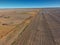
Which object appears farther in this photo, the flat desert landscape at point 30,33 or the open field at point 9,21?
the open field at point 9,21

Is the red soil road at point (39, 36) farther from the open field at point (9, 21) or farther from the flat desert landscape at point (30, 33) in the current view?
the open field at point (9, 21)

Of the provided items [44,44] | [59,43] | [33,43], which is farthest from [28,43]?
[59,43]

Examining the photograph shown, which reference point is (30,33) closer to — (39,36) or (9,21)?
(39,36)

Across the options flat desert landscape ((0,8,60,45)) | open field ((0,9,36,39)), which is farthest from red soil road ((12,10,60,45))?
open field ((0,9,36,39))

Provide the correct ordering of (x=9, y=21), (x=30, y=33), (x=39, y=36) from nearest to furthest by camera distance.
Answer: (x=39, y=36) → (x=30, y=33) → (x=9, y=21)

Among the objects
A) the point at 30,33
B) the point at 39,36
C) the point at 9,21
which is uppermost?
the point at 39,36

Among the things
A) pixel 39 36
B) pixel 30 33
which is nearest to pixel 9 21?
pixel 30 33

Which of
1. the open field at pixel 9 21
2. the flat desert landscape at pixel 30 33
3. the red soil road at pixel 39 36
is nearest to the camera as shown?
the red soil road at pixel 39 36

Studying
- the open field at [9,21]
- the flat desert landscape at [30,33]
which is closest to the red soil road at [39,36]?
the flat desert landscape at [30,33]

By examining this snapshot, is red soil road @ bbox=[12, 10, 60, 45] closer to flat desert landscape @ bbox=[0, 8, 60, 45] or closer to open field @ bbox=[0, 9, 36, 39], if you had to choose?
flat desert landscape @ bbox=[0, 8, 60, 45]

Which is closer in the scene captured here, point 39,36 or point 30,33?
point 39,36

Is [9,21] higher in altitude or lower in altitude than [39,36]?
lower
